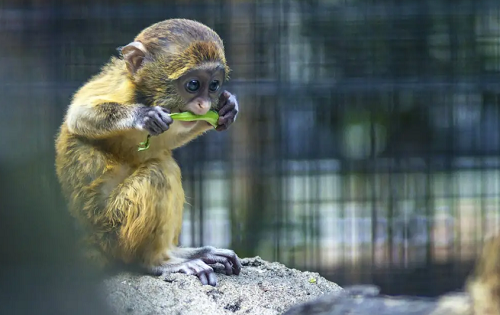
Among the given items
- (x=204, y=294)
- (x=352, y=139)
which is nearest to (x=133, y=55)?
(x=204, y=294)

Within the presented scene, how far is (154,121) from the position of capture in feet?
10.8

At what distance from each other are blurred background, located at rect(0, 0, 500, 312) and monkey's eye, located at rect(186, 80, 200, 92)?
2.74m

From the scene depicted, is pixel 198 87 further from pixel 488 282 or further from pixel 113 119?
pixel 488 282

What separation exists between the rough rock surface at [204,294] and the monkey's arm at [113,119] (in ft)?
2.33

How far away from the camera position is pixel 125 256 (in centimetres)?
348

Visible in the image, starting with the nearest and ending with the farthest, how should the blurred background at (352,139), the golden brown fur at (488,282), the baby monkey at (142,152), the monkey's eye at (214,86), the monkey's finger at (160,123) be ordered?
the golden brown fur at (488,282) → the monkey's finger at (160,123) → the baby monkey at (142,152) → the monkey's eye at (214,86) → the blurred background at (352,139)

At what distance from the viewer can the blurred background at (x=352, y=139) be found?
253 inches

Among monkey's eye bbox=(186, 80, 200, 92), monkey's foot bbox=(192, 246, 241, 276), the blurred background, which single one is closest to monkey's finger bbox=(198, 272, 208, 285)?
monkey's foot bbox=(192, 246, 241, 276)

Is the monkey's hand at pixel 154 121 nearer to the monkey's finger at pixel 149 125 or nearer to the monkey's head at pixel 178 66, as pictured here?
the monkey's finger at pixel 149 125

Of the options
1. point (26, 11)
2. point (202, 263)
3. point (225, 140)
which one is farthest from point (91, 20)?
point (202, 263)

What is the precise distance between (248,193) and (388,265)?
1.45 metres

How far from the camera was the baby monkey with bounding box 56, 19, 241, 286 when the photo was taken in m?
3.42

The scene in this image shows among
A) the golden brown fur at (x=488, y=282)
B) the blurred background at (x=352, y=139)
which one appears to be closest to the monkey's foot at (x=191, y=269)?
the golden brown fur at (x=488, y=282)

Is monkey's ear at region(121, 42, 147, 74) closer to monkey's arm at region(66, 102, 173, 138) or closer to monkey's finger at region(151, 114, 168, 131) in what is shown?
monkey's arm at region(66, 102, 173, 138)
